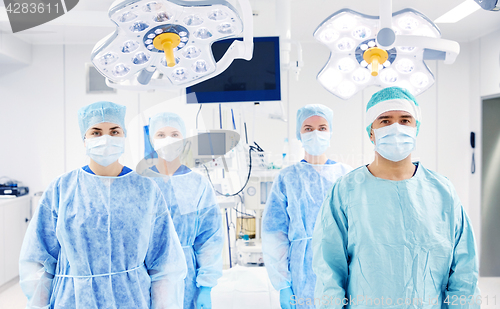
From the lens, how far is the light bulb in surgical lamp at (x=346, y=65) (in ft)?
4.63

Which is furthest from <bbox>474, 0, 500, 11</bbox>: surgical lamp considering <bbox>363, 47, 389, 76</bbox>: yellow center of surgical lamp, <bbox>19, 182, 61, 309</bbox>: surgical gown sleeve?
<bbox>19, 182, 61, 309</bbox>: surgical gown sleeve

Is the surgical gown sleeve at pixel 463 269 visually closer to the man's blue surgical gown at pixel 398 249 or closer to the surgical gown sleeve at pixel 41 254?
the man's blue surgical gown at pixel 398 249

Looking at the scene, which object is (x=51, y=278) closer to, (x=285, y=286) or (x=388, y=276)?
(x=285, y=286)

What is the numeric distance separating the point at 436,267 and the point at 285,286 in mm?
766

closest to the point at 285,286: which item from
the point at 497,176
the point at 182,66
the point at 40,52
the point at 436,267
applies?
the point at 436,267

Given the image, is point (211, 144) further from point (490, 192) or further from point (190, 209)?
point (490, 192)

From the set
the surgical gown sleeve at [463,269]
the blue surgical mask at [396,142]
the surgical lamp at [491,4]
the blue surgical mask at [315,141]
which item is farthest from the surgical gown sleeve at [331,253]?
the surgical lamp at [491,4]

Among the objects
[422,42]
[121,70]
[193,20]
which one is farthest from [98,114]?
[422,42]

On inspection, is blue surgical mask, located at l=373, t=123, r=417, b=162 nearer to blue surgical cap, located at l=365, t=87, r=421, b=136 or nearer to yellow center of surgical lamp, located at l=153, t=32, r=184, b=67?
blue surgical cap, located at l=365, t=87, r=421, b=136

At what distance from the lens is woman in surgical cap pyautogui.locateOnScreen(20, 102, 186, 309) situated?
1.19 m

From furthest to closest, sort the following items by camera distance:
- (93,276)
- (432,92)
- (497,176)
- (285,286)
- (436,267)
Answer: (497,176) → (432,92) → (285,286) → (93,276) → (436,267)

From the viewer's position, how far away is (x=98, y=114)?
1.27 metres

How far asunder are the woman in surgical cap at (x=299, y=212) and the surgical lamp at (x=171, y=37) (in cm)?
78

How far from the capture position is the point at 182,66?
3.59 feet
